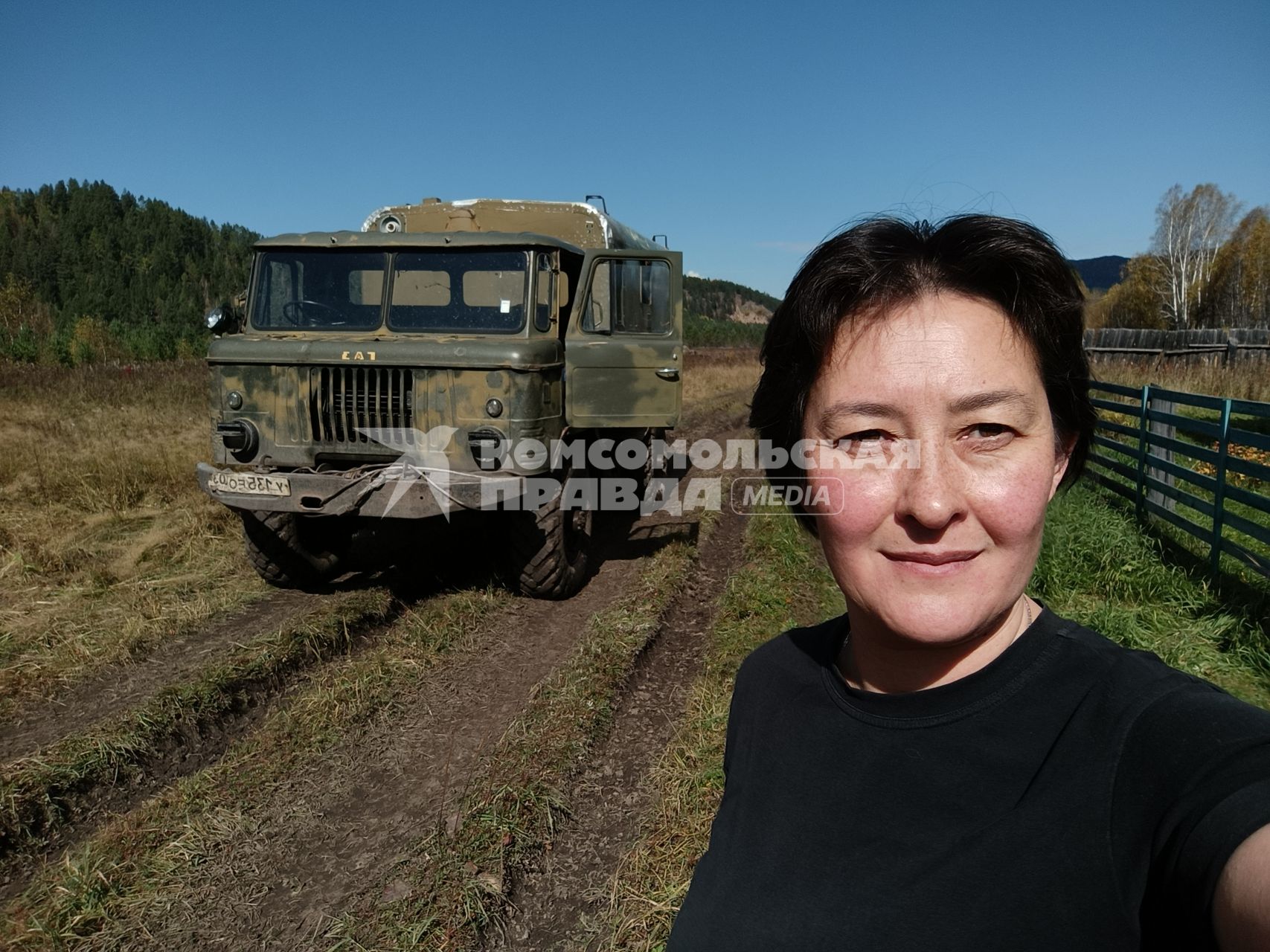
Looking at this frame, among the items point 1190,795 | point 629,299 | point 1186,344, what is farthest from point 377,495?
point 1186,344

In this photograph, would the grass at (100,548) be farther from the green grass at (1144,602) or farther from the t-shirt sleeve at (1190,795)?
the green grass at (1144,602)

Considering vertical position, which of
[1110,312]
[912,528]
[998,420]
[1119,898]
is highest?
[1110,312]

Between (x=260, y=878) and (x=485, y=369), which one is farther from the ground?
(x=485, y=369)

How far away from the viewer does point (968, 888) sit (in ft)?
2.85

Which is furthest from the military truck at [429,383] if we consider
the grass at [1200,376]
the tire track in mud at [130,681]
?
the grass at [1200,376]

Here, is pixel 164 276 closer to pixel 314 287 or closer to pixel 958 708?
pixel 314 287

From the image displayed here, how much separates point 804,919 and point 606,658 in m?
3.93

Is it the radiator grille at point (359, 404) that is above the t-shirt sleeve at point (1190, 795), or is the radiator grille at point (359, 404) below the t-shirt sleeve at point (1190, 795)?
above

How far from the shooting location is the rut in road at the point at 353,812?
9.30 feet

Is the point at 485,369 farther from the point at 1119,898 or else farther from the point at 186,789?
the point at 1119,898

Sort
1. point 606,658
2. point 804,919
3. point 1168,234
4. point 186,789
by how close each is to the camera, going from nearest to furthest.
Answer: point 804,919, point 186,789, point 606,658, point 1168,234

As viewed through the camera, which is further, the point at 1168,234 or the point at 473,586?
the point at 1168,234

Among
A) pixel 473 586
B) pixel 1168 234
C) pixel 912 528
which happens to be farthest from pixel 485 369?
pixel 1168 234

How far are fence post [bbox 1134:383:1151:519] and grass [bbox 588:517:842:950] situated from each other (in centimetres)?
318
